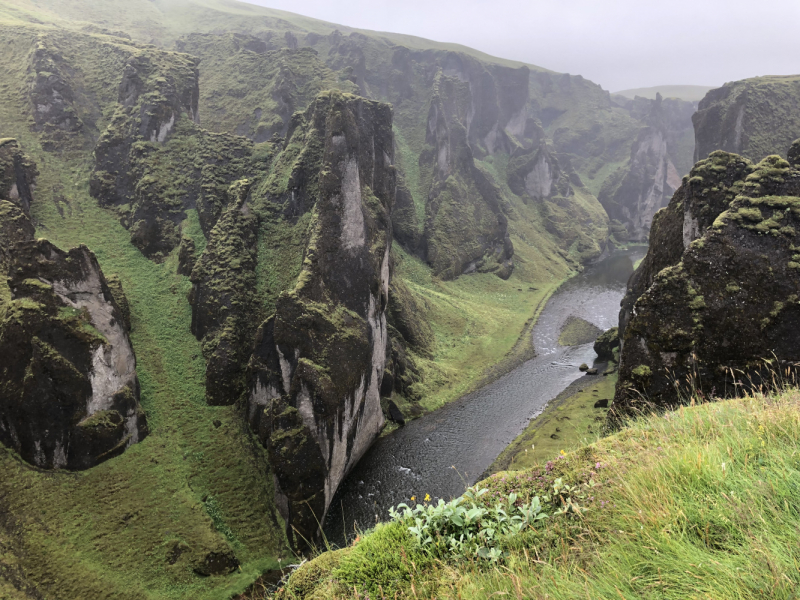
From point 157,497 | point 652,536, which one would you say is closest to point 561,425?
point 157,497

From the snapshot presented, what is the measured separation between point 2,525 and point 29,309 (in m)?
9.32

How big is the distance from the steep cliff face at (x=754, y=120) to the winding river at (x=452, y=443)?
44221 millimetres

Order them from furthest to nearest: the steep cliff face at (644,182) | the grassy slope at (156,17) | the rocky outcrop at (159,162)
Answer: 1. the steep cliff face at (644,182)
2. the grassy slope at (156,17)
3. the rocky outcrop at (159,162)

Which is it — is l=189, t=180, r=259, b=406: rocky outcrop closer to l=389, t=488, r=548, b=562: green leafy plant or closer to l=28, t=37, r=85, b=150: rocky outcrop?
l=28, t=37, r=85, b=150: rocky outcrop

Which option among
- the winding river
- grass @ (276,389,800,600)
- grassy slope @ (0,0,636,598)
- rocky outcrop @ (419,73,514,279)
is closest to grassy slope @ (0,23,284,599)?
grassy slope @ (0,0,636,598)

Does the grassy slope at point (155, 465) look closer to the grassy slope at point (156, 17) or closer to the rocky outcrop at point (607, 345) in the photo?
the rocky outcrop at point (607, 345)

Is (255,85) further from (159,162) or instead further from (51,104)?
(159,162)

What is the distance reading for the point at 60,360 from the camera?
21391 millimetres

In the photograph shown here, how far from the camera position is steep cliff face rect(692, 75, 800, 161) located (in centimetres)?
6644

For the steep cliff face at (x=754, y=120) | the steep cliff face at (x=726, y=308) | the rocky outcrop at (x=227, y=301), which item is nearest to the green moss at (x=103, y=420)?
the rocky outcrop at (x=227, y=301)

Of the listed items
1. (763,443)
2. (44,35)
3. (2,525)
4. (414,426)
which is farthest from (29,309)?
(44,35)

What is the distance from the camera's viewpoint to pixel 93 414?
22.0 m

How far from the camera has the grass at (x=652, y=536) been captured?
324 centimetres

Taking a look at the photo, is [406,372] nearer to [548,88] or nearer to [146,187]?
[146,187]
